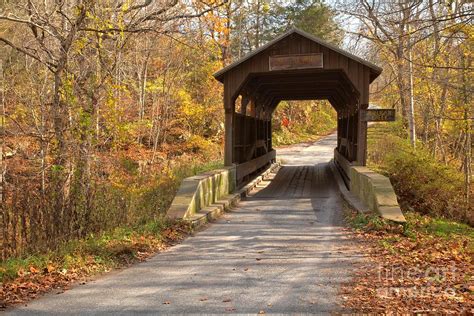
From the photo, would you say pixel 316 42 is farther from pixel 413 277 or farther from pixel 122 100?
pixel 122 100

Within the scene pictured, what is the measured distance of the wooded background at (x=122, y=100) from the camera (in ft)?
22.5

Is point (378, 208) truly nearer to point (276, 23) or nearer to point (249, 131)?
point (249, 131)

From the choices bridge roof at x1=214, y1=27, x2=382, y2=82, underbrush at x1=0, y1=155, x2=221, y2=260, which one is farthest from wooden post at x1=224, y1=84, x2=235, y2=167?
underbrush at x1=0, y1=155, x2=221, y2=260

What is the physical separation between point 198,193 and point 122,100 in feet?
31.1

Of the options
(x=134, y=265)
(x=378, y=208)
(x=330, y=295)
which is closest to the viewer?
(x=330, y=295)

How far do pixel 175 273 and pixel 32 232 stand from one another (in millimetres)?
2561

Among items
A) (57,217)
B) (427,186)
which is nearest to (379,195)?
(427,186)

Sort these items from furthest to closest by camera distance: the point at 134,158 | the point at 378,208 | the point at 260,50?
the point at 134,158, the point at 260,50, the point at 378,208

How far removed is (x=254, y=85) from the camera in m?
14.3

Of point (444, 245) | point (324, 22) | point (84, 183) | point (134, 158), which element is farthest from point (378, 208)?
point (324, 22)

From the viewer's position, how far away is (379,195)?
24.9ft

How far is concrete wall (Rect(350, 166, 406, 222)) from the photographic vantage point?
279 inches

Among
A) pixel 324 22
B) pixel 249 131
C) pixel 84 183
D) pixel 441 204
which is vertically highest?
pixel 324 22

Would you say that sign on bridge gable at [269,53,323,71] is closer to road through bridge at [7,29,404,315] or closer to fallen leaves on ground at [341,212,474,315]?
road through bridge at [7,29,404,315]
